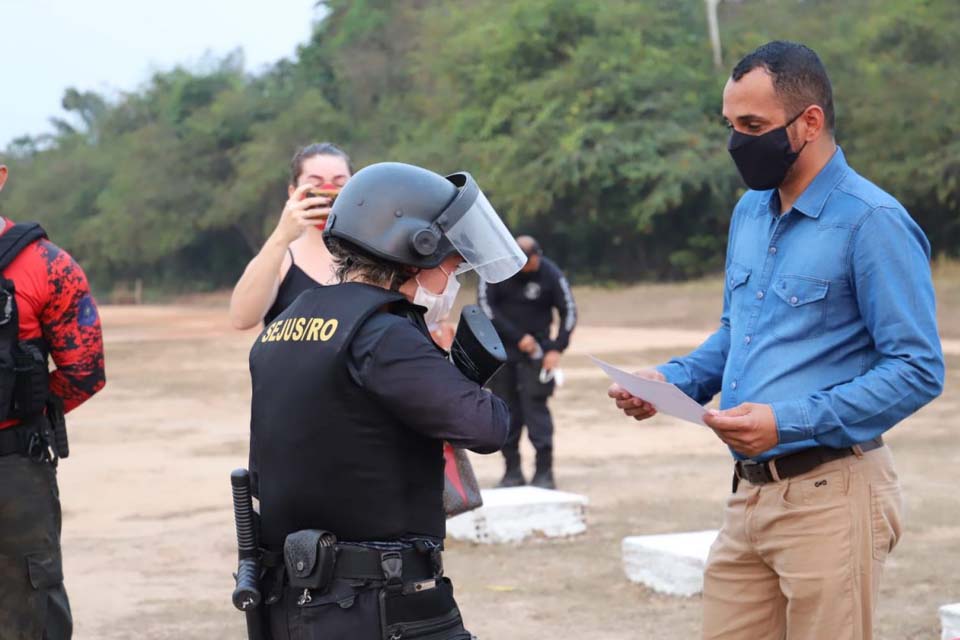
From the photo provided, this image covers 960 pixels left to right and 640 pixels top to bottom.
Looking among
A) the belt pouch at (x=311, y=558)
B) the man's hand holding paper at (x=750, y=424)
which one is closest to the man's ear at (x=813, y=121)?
the man's hand holding paper at (x=750, y=424)

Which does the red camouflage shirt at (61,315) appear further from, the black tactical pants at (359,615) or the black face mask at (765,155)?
the black face mask at (765,155)

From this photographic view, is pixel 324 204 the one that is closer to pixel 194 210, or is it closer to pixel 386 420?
pixel 386 420

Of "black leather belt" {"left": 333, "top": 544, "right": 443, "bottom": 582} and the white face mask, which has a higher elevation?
the white face mask

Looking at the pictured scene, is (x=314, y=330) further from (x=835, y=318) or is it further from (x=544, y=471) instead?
(x=544, y=471)

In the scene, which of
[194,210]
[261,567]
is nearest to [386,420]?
[261,567]

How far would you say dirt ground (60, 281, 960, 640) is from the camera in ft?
22.2

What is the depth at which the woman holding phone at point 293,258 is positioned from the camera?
15.0 ft

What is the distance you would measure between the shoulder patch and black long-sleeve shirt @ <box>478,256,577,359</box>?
594 centimetres

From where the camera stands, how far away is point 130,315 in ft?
159

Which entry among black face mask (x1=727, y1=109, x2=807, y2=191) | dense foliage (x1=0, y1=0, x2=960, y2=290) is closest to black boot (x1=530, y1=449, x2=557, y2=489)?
black face mask (x1=727, y1=109, x2=807, y2=191)

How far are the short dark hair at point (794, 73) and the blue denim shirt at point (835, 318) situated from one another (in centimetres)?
18

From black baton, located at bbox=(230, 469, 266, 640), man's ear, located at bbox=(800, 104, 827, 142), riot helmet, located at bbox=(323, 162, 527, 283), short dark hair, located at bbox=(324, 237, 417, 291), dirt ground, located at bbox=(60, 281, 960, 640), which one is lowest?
dirt ground, located at bbox=(60, 281, 960, 640)

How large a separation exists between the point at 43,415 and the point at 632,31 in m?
41.3

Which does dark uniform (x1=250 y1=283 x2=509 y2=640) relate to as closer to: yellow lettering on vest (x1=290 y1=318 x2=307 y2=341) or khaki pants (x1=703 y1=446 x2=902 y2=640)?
yellow lettering on vest (x1=290 y1=318 x2=307 y2=341)
